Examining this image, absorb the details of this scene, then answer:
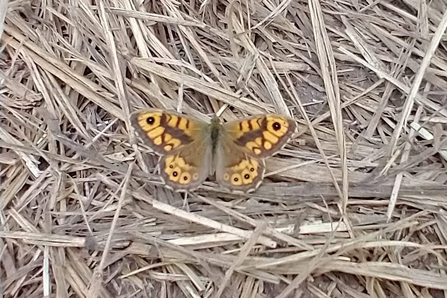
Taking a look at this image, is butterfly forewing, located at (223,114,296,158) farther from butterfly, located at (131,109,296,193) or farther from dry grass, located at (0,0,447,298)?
dry grass, located at (0,0,447,298)

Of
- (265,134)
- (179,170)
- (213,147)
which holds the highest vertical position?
(265,134)

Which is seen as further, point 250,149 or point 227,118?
point 227,118

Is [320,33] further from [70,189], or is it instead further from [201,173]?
[70,189]

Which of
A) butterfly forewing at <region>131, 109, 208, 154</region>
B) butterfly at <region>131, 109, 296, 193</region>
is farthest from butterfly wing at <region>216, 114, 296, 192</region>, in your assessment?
butterfly forewing at <region>131, 109, 208, 154</region>

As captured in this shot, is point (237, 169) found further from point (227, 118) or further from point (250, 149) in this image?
point (227, 118)

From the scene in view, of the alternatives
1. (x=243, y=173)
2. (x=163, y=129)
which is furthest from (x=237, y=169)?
(x=163, y=129)

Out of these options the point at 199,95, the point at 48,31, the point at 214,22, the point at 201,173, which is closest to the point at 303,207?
the point at 201,173
